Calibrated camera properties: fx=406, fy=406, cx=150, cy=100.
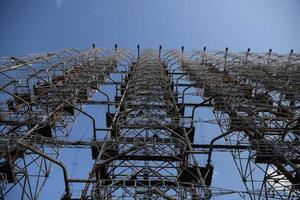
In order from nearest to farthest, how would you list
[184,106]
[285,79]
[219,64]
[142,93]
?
1. [142,93]
2. [184,106]
3. [285,79]
4. [219,64]

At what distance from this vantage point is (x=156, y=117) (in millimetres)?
21203

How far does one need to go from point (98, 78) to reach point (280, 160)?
20.7 metres

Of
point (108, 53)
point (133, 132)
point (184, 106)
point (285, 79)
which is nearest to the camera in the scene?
point (133, 132)

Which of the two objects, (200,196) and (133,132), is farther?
(133,132)

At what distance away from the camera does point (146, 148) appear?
677 inches

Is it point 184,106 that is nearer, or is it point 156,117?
point 156,117

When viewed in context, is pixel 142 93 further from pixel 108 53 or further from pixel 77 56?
pixel 108 53

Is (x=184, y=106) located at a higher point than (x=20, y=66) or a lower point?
lower

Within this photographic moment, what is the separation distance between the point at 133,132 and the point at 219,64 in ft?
73.1

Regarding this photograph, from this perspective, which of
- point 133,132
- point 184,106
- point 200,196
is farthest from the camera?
point 184,106

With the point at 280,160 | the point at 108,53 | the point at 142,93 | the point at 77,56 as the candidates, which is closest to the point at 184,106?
the point at 142,93

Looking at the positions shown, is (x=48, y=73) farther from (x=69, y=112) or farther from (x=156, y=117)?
(x=156, y=117)

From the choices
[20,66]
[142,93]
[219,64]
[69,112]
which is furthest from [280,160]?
[219,64]

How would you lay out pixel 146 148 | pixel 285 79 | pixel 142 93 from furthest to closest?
pixel 285 79 → pixel 142 93 → pixel 146 148
